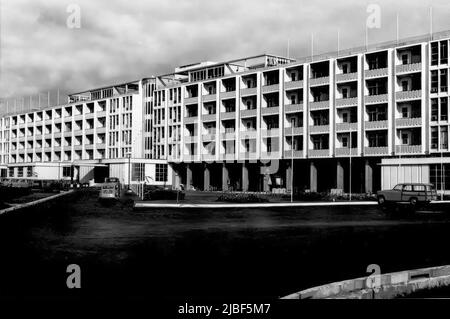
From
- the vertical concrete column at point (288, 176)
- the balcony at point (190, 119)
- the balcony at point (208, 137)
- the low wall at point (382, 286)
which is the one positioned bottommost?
the low wall at point (382, 286)

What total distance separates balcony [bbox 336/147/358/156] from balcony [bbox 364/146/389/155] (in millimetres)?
1601

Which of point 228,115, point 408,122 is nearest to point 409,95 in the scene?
point 408,122

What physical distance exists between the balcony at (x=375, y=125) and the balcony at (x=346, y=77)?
6.20 m

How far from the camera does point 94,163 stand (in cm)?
9988

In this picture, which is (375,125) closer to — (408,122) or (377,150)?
(377,150)

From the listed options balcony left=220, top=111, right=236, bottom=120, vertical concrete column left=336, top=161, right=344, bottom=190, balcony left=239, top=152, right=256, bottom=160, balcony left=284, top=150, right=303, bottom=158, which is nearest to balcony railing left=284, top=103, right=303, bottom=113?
balcony left=284, top=150, right=303, bottom=158

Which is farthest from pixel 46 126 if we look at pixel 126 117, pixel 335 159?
pixel 335 159

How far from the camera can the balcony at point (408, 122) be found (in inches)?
2450

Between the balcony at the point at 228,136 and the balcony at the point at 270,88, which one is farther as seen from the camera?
the balcony at the point at 228,136

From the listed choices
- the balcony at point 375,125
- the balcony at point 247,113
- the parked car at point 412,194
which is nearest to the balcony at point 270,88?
the balcony at point 247,113

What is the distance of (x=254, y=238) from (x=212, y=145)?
222 ft

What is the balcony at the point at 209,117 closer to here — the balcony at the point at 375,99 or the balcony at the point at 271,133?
the balcony at the point at 271,133

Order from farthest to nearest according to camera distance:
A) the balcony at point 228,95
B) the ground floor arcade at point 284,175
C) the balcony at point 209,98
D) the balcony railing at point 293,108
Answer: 1. the balcony at point 209,98
2. the balcony at point 228,95
3. the balcony railing at point 293,108
4. the ground floor arcade at point 284,175

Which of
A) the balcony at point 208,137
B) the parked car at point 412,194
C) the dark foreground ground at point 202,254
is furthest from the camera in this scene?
the balcony at point 208,137
